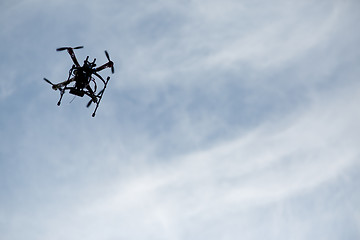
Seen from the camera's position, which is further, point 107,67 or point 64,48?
point 107,67

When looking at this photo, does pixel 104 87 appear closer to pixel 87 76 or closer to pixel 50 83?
pixel 87 76

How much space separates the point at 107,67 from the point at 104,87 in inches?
119

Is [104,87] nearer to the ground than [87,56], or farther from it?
nearer to the ground

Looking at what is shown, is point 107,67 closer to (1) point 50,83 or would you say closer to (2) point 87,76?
(2) point 87,76

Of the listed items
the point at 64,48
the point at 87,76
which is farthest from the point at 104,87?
the point at 64,48

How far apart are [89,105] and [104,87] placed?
127 inches

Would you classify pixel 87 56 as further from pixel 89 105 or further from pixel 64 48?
pixel 89 105

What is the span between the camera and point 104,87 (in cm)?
4753

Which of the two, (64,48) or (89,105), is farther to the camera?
(89,105)

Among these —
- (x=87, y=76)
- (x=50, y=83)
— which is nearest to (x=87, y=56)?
(x=87, y=76)

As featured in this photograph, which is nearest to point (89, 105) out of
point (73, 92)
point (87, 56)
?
point (73, 92)

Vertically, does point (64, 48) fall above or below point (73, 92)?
above

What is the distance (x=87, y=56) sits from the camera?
4728 cm

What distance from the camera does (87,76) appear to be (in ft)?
156
